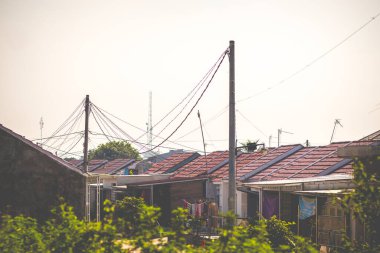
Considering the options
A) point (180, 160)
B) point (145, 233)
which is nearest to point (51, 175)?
point (145, 233)

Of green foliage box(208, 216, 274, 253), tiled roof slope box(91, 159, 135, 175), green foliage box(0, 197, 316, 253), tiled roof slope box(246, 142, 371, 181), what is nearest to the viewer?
green foliage box(208, 216, 274, 253)

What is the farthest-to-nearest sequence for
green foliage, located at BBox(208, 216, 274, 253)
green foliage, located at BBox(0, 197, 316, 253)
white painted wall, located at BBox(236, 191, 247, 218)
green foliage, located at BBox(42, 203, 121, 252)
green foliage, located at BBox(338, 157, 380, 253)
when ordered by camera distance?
white painted wall, located at BBox(236, 191, 247, 218) → green foliage, located at BBox(338, 157, 380, 253) → green foliage, located at BBox(42, 203, 121, 252) → green foliage, located at BBox(0, 197, 316, 253) → green foliage, located at BBox(208, 216, 274, 253)

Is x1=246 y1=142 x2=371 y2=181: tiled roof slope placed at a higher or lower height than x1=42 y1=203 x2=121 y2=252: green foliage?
higher

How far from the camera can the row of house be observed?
54.9 ft

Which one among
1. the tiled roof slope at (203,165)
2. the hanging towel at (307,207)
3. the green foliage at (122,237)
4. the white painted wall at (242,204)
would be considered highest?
the tiled roof slope at (203,165)

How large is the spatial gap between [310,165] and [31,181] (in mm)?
18194

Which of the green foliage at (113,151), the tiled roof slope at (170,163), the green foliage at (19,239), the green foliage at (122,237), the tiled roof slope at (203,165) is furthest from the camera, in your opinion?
the green foliage at (113,151)

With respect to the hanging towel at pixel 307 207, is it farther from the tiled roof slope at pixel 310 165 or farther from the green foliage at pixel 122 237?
the green foliage at pixel 122 237

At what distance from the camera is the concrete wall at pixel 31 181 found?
656 inches

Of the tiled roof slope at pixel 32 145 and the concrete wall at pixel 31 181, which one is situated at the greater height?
the tiled roof slope at pixel 32 145

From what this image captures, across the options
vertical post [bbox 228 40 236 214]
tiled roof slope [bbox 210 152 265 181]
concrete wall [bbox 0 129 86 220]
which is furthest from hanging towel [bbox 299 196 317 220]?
tiled roof slope [bbox 210 152 265 181]

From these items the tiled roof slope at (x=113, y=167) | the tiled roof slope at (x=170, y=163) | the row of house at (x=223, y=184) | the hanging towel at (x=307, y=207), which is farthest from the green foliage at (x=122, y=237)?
the tiled roof slope at (x=113, y=167)

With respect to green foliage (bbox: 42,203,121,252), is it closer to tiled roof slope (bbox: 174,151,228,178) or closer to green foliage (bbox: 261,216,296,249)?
green foliage (bbox: 261,216,296,249)

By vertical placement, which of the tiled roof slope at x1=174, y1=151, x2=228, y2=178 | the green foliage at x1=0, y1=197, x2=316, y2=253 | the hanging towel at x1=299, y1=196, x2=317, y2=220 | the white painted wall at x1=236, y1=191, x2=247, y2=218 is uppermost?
the tiled roof slope at x1=174, y1=151, x2=228, y2=178
